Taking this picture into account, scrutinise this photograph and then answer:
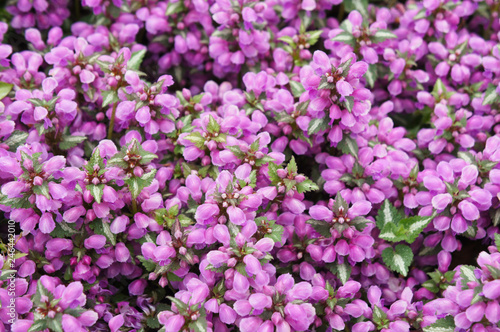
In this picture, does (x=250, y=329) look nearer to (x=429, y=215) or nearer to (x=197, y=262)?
(x=197, y=262)

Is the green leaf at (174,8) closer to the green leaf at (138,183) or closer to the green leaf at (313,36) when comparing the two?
the green leaf at (313,36)

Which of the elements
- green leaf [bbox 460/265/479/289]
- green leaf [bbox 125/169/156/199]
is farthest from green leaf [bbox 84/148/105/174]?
green leaf [bbox 460/265/479/289]

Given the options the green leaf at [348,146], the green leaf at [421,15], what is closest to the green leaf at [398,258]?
the green leaf at [348,146]

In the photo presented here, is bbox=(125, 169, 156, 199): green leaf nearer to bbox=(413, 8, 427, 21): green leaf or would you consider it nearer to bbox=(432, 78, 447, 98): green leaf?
bbox=(432, 78, 447, 98): green leaf

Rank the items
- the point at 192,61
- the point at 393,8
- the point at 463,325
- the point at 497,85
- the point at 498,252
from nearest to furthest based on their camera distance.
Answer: the point at 463,325
the point at 498,252
the point at 497,85
the point at 192,61
the point at 393,8

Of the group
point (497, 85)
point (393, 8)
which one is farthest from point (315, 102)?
point (393, 8)
